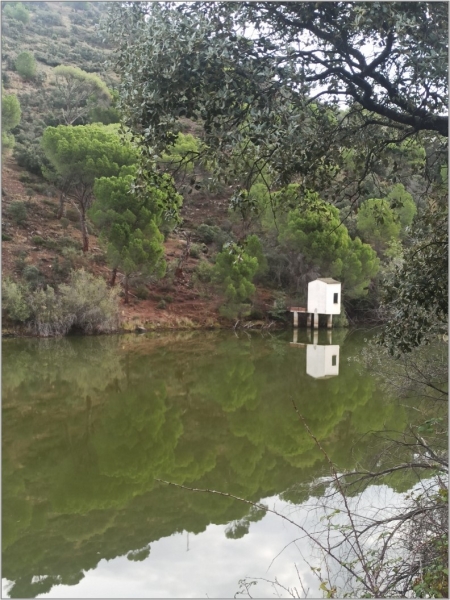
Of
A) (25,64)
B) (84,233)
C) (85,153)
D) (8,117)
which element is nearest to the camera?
(85,153)

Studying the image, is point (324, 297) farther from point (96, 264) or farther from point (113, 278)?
point (96, 264)

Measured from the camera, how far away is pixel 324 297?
69.4 feet

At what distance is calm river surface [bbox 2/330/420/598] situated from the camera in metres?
5.18

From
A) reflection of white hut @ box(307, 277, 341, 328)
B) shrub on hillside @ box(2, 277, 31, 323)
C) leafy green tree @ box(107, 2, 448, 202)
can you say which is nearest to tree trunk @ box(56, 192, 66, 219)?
shrub on hillside @ box(2, 277, 31, 323)

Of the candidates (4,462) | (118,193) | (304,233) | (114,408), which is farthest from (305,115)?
(304,233)

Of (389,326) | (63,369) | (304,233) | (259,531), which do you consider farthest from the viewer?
(304,233)

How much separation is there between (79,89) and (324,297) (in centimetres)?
1772

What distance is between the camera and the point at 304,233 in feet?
71.8

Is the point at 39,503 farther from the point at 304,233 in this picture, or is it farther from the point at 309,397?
the point at 304,233

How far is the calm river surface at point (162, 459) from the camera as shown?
17.0 feet

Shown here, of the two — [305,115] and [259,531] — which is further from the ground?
[305,115]

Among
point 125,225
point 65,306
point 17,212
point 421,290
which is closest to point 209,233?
point 125,225

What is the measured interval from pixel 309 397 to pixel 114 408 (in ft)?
11.9

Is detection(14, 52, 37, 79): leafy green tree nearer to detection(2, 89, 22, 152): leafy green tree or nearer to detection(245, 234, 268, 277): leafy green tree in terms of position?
detection(2, 89, 22, 152): leafy green tree
